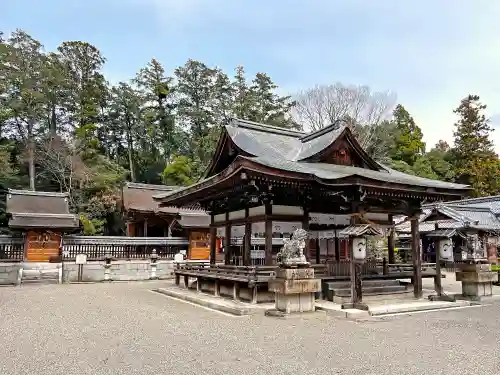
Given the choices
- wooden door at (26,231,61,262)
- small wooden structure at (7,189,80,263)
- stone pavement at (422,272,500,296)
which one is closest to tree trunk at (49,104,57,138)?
small wooden structure at (7,189,80,263)

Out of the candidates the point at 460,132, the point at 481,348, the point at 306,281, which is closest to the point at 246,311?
the point at 306,281

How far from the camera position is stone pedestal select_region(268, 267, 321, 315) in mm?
8891

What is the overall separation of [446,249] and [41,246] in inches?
755

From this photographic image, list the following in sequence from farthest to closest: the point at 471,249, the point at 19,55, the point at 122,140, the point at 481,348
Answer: the point at 122,140, the point at 19,55, the point at 471,249, the point at 481,348

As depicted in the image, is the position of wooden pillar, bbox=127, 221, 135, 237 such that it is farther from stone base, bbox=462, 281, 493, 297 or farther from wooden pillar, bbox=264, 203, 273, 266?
stone base, bbox=462, 281, 493, 297

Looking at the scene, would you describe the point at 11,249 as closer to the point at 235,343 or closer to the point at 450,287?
the point at 235,343

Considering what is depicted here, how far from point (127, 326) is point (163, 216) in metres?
22.1

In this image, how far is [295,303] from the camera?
9039 millimetres

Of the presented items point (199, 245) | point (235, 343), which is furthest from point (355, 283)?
point (199, 245)

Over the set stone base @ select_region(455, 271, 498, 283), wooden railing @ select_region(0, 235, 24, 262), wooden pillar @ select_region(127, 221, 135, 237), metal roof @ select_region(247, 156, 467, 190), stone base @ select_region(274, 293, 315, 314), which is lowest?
stone base @ select_region(274, 293, 315, 314)

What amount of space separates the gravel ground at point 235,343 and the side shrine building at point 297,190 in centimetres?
302

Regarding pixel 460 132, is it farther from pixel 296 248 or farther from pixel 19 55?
pixel 19 55

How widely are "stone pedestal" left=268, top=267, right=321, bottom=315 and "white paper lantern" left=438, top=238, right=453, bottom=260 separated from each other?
473 centimetres

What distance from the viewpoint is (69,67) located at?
42594 mm
